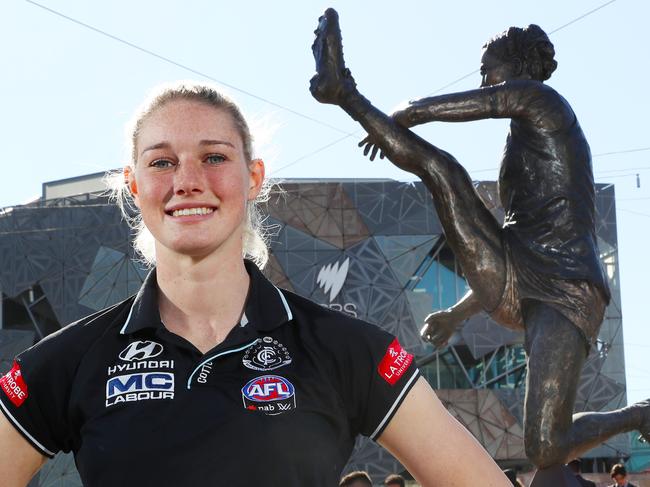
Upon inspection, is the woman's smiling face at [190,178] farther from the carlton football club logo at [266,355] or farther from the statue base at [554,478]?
the statue base at [554,478]

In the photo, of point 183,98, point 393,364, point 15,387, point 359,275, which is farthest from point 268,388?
point 359,275

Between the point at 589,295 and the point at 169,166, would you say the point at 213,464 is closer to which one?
the point at 169,166

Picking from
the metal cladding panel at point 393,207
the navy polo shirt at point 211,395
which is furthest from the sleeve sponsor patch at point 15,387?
the metal cladding panel at point 393,207

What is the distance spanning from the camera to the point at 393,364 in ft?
8.00

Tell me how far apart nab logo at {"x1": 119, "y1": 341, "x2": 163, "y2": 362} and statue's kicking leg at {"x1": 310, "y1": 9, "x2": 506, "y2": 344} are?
2.87 meters

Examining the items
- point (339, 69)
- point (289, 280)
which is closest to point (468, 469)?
point (339, 69)

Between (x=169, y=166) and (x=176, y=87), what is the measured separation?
0.19 meters

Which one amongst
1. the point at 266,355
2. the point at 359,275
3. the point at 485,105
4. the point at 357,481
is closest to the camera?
the point at 266,355

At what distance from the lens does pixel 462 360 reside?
42.3 meters

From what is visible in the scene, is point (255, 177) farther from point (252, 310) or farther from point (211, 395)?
point (211, 395)

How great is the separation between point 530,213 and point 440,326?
1020mm

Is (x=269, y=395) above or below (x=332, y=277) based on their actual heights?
below

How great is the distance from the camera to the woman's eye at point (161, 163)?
2508mm

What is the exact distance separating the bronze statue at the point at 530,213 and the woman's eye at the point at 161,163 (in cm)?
272
